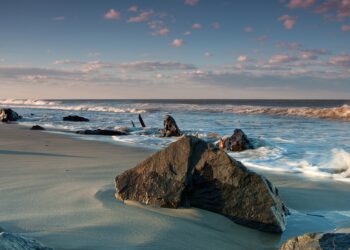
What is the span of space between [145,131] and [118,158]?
667cm

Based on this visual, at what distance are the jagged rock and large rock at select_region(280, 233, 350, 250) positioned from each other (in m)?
1.64

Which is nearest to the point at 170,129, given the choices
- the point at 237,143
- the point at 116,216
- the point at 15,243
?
the point at 237,143

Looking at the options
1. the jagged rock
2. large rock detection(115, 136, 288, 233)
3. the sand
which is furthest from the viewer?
large rock detection(115, 136, 288, 233)

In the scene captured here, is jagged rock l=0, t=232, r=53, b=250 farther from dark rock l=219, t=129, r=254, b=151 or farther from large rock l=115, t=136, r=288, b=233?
dark rock l=219, t=129, r=254, b=151

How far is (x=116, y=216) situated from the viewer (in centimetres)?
373

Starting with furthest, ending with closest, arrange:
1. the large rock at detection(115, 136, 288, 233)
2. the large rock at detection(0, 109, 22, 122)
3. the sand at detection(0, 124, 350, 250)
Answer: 1. the large rock at detection(0, 109, 22, 122)
2. the large rock at detection(115, 136, 288, 233)
3. the sand at detection(0, 124, 350, 250)

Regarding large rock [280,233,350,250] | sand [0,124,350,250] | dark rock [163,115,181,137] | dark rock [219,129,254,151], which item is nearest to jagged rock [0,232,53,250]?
sand [0,124,350,250]

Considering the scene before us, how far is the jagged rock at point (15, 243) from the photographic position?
227 cm

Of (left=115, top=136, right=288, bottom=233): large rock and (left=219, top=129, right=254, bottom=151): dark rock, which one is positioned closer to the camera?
(left=115, top=136, right=288, bottom=233): large rock

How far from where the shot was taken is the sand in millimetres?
3238

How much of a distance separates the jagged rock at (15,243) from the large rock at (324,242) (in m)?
1.64

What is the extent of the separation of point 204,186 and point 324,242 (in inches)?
66.3

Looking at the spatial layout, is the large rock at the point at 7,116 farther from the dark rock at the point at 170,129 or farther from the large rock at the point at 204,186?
the large rock at the point at 204,186

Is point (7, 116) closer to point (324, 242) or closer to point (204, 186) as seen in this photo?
point (204, 186)
